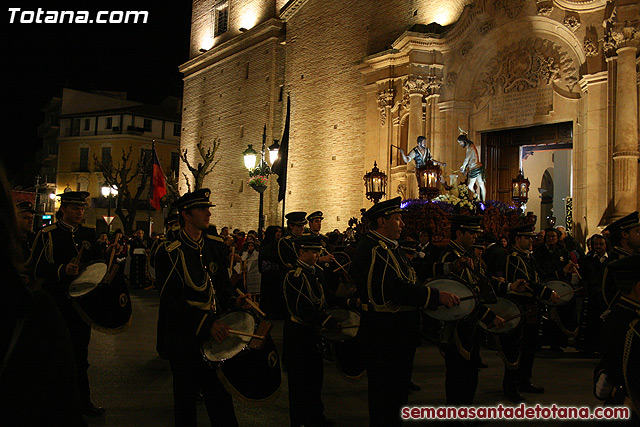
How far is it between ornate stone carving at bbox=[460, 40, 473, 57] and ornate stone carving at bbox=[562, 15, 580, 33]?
11.4 ft

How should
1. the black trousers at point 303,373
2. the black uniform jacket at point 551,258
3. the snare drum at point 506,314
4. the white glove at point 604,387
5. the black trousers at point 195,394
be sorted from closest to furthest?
the white glove at point 604,387, the black trousers at point 195,394, the black trousers at point 303,373, the snare drum at point 506,314, the black uniform jacket at point 551,258

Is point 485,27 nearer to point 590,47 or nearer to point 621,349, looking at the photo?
point 590,47

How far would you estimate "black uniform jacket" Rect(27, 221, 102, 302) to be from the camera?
5816 millimetres

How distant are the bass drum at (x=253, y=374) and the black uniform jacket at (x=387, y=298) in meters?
0.78

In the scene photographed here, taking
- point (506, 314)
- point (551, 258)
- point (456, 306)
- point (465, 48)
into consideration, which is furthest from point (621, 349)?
point (465, 48)

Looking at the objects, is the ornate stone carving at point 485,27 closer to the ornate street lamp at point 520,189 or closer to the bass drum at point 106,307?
the ornate street lamp at point 520,189

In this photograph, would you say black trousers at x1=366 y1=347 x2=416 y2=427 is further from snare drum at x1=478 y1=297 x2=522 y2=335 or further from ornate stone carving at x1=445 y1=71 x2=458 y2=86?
ornate stone carving at x1=445 y1=71 x2=458 y2=86

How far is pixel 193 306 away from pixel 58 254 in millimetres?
2293

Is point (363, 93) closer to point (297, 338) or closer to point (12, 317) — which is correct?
point (297, 338)

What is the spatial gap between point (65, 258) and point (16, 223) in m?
4.80

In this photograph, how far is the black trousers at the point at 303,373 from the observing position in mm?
5234

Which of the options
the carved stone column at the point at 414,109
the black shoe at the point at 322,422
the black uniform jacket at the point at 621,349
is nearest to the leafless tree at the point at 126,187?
the carved stone column at the point at 414,109

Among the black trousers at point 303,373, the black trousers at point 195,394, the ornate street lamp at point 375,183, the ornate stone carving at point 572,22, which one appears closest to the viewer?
the black trousers at point 195,394

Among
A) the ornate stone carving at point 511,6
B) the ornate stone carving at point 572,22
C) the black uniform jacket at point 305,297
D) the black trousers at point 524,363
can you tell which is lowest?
the black trousers at point 524,363
